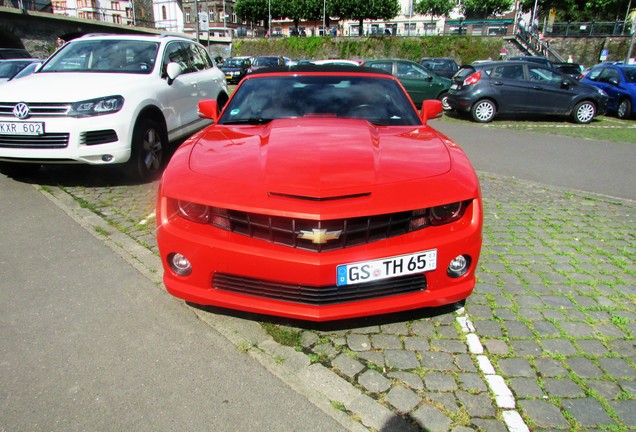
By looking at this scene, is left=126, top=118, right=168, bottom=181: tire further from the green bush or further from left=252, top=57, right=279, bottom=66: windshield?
the green bush

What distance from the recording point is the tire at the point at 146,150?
5684 mm

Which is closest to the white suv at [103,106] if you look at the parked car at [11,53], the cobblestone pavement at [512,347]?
the cobblestone pavement at [512,347]

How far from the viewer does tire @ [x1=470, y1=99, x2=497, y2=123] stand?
12.7 metres

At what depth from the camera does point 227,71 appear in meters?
26.8

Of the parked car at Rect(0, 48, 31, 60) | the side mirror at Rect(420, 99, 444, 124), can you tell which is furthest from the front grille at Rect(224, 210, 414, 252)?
the parked car at Rect(0, 48, 31, 60)

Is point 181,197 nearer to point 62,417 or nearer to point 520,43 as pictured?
point 62,417

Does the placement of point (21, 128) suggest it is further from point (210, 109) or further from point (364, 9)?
point (364, 9)

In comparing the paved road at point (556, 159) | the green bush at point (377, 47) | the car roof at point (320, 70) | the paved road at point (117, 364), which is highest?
the green bush at point (377, 47)

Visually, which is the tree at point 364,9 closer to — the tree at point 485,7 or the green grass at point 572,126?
the tree at point 485,7

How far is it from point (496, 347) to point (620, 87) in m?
14.6

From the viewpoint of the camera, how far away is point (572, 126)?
12.2 meters

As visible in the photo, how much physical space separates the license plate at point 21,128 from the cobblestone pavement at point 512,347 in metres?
1.89

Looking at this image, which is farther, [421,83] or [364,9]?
[364,9]

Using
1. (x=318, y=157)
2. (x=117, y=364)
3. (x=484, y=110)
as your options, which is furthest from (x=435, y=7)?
(x=117, y=364)
